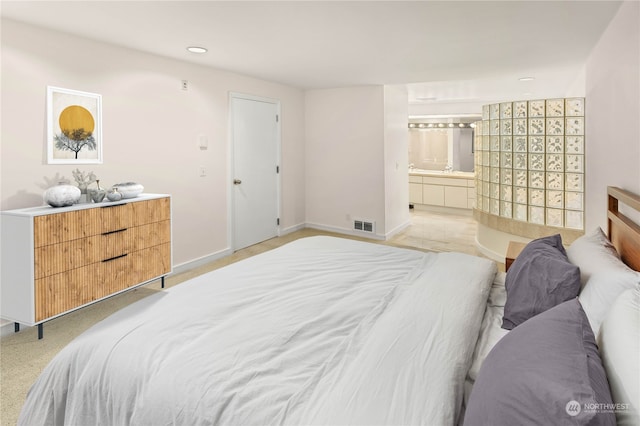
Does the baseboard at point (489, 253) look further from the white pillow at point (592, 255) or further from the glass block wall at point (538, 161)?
the white pillow at point (592, 255)

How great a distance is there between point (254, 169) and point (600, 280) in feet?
14.8

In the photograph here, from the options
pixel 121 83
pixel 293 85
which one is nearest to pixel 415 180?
pixel 293 85

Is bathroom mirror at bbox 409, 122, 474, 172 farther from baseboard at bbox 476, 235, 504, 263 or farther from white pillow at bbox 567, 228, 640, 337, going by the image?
white pillow at bbox 567, 228, 640, 337

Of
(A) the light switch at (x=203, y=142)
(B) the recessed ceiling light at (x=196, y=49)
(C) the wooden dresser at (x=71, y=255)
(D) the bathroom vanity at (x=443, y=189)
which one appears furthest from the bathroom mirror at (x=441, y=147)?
(C) the wooden dresser at (x=71, y=255)

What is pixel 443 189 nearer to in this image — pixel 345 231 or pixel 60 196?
pixel 345 231

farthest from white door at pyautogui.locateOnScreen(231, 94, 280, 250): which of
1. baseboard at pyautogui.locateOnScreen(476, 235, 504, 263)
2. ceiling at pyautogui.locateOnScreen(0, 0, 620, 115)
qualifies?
baseboard at pyautogui.locateOnScreen(476, 235, 504, 263)

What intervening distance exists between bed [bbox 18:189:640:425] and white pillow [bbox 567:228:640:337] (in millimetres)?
341

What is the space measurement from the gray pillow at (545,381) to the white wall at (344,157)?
15.9 feet

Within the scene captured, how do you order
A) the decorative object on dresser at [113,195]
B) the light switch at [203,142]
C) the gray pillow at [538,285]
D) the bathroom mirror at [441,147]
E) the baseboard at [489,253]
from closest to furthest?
the gray pillow at [538,285], the decorative object on dresser at [113,195], the light switch at [203,142], the baseboard at [489,253], the bathroom mirror at [441,147]

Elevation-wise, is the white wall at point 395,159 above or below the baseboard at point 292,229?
Result: above

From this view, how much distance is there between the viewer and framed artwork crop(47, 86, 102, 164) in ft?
10.3

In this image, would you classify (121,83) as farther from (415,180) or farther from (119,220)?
(415,180)

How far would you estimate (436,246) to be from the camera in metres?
5.57

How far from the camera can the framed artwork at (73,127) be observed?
3148 millimetres
